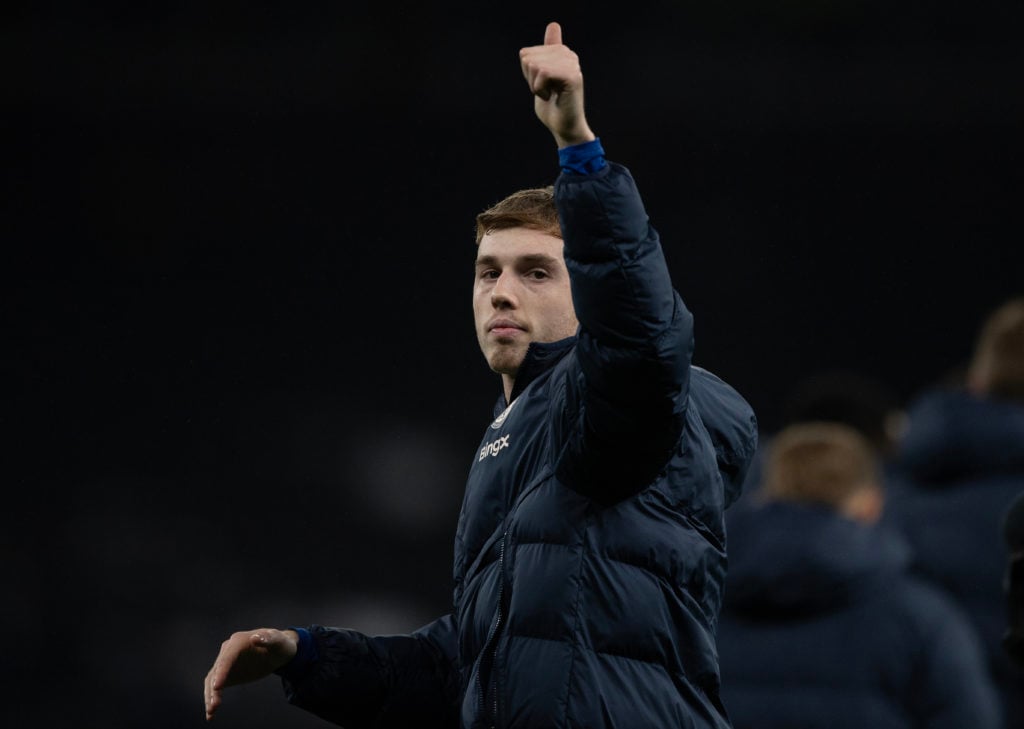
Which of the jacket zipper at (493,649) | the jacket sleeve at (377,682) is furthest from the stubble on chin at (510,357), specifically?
the jacket sleeve at (377,682)

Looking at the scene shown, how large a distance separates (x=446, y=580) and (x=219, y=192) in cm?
247

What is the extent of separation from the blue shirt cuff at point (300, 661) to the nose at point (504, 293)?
2.00 feet

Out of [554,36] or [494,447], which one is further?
[494,447]

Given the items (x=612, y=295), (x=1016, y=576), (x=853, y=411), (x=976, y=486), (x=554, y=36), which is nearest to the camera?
(x=612, y=295)

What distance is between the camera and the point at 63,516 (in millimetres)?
7367

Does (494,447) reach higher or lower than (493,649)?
higher

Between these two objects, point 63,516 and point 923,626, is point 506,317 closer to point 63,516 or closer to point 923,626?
point 923,626

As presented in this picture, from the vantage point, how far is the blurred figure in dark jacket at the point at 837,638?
307 centimetres

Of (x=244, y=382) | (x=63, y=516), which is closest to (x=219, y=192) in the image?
(x=244, y=382)

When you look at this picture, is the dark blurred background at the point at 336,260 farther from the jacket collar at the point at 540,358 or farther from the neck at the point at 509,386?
the jacket collar at the point at 540,358

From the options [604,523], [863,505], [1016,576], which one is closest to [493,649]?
[604,523]

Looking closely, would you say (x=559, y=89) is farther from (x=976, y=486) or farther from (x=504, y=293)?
(x=976, y=486)

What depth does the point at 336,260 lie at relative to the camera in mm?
7977

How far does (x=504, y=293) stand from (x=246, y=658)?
68cm
